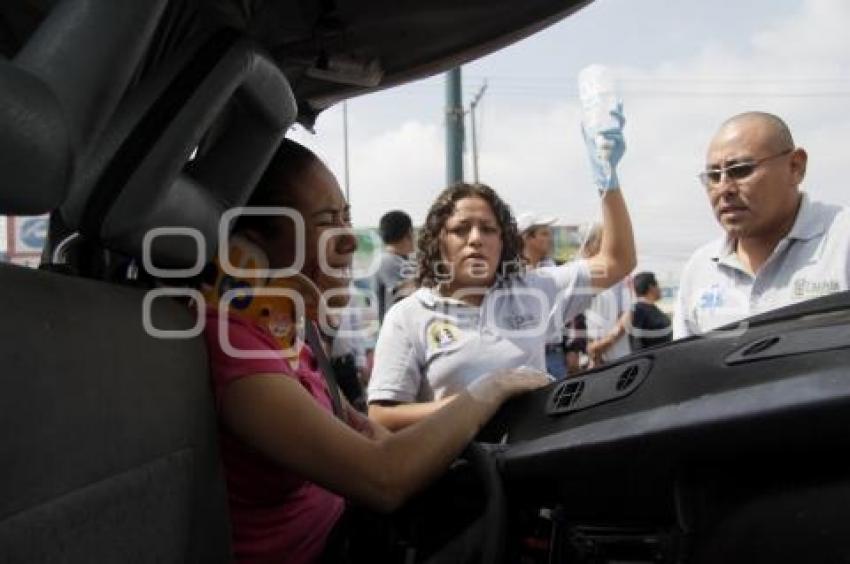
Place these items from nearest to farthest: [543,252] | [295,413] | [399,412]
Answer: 1. [295,413]
2. [399,412]
3. [543,252]

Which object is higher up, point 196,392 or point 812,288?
point 812,288

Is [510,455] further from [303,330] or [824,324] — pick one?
[303,330]

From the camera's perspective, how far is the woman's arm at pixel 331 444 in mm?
1354

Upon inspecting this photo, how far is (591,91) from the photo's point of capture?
2.46 metres

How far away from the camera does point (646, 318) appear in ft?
19.8

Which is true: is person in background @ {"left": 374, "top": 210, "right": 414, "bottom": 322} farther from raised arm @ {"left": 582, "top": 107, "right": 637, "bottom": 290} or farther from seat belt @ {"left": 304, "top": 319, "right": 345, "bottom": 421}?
seat belt @ {"left": 304, "top": 319, "right": 345, "bottom": 421}

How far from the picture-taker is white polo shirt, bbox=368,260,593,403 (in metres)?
2.63

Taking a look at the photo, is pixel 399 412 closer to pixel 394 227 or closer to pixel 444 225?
pixel 444 225

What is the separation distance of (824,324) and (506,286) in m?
1.76

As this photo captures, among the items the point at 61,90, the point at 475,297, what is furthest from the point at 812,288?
the point at 61,90

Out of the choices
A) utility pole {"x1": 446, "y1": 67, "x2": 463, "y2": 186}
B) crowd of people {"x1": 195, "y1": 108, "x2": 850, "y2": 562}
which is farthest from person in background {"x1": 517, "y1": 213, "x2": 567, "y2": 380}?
utility pole {"x1": 446, "y1": 67, "x2": 463, "y2": 186}

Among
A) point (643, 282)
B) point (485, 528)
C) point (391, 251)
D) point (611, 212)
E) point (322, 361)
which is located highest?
point (391, 251)

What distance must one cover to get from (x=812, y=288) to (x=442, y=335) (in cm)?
115

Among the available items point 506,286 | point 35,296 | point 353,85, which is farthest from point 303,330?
point 506,286
